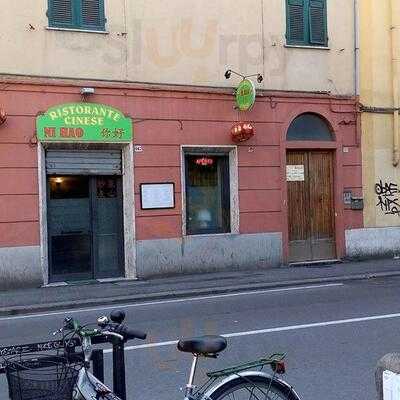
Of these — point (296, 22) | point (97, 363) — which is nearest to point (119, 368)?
point (97, 363)

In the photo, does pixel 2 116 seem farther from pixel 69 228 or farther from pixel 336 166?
pixel 336 166

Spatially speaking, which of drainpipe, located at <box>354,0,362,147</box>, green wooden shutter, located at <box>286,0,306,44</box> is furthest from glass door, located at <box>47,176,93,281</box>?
drainpipe, located at <box>354,0,362,147</box>

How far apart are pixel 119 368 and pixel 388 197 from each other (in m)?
14.3

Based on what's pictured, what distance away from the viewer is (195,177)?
1533 centimetres

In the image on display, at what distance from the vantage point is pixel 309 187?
16.3 metres

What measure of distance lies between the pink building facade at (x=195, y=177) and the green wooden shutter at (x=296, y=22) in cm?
138

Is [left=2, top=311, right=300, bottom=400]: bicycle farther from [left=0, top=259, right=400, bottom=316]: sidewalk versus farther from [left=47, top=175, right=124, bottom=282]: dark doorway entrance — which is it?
[left=47, top=175, right=124, bottom=282]: dark doorway entrance

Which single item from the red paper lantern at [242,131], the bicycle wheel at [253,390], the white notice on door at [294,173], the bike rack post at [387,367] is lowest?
the bicycle wheel at [253,390]

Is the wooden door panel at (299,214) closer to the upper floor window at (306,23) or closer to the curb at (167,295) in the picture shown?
the curb at (167,295)

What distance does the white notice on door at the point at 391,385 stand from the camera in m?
3.10

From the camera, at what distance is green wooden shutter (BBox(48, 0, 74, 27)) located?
44.8ft

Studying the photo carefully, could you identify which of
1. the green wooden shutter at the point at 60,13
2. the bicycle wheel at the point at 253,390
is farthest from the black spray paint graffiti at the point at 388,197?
the bicycle wheel at the point at 253,390

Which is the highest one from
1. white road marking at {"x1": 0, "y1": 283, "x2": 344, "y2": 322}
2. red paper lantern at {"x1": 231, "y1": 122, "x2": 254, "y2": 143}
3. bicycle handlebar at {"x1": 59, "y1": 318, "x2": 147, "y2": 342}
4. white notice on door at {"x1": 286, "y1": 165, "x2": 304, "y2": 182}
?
red paper lantern at {"x1": 231, "y1": 122, "x2": 254, "y2": 143}

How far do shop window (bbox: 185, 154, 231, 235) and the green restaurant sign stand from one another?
1.79 meters
